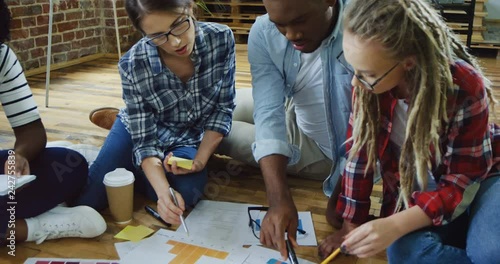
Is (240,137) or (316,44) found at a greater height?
(316,44)

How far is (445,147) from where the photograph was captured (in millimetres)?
942

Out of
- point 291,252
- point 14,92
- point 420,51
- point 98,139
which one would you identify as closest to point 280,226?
point 291,252

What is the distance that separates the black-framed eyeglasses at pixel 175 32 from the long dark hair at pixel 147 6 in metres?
0.04

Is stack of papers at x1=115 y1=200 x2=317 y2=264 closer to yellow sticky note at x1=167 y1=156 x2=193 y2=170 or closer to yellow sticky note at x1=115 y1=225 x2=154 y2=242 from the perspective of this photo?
yellow sticky note at x1=115 y1=225 x2=154 y2=242

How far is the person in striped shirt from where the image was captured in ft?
4.00

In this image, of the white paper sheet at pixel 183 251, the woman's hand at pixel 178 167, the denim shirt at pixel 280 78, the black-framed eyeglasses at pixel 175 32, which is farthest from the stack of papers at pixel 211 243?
the black-framed eyeglasses at pixel 175 32

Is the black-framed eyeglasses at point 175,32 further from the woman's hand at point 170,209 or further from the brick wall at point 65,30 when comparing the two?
the brick wall at point 65,30

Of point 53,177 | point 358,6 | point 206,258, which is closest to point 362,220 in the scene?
point 206,258

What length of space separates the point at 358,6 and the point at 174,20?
1.75ft

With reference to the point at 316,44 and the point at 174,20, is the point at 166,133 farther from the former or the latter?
the point at 316,44

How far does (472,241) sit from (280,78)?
63 cm

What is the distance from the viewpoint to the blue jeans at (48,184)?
124 cm

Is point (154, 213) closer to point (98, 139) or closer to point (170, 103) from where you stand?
point (170, 103)

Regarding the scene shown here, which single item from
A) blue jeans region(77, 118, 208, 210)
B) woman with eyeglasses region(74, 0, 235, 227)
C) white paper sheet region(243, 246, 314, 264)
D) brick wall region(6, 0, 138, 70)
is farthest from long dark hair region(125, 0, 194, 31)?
brick wall region(6, 0, 138, 70)
